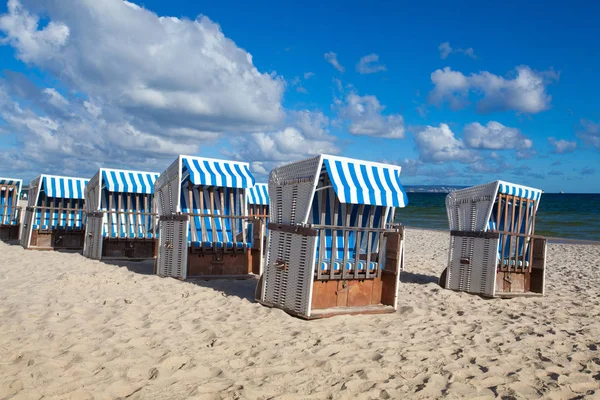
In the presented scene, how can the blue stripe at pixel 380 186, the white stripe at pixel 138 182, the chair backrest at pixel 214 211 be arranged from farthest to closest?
the white stripe at pixel 138 182 → the chair backrest at pixel 214 211 → the blue stripe at pixel 380 186

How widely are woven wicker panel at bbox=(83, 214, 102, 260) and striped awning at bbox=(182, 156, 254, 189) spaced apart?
11.0 feet

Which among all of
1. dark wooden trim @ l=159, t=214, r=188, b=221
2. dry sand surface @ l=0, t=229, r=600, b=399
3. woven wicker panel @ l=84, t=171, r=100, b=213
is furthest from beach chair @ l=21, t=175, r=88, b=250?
dry sand surface @ l=0, t=229, r=600, b=399

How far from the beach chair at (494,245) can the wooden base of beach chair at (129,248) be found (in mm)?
6560

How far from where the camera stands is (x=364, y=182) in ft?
19.8

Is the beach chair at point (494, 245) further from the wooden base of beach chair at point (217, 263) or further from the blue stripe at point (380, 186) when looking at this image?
the wooden base of beach chair at point (217, 263)

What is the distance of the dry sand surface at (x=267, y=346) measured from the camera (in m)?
3.76

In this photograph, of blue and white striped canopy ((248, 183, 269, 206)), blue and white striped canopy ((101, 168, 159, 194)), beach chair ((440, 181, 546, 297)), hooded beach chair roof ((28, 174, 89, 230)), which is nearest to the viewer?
beach chair ((440, 181, 546, 297))

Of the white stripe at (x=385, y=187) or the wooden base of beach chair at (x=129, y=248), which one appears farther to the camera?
the wooden base of beach chair at (x=129, y=248)

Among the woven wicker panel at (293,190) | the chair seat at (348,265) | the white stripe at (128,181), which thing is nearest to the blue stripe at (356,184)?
the woven wicker panel at (293,190)

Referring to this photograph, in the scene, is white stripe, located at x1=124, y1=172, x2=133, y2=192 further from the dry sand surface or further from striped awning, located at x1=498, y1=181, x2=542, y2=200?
striped awning, located at x1=498, y1=181, x2=542, y2=200

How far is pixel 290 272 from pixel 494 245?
11.7ft

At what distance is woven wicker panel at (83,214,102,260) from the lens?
1084cm

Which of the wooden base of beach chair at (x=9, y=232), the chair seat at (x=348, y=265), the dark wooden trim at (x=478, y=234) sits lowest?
the wooden base of beach chair at (x=9, y=232)

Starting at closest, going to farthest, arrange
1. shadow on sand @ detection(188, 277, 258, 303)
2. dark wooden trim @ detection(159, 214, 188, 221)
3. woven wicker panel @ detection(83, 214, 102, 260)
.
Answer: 1. shadow on sand @ detection(188, 277, 258, 303)
2. dark wooden trim @ detection(159, 214, 188, 221)
3. woven wicker panel @ detection(83, 214, 102, 260)
